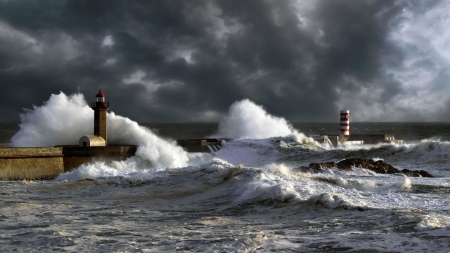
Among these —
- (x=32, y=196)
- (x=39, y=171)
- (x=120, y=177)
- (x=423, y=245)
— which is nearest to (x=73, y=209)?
(x=32, y=196)

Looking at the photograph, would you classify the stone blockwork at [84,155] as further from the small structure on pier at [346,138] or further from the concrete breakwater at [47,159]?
the small structure on pier at [346,138]

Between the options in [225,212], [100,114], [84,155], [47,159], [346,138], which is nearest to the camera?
[225,212]

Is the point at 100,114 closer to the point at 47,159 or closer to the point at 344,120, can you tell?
the point at 47,159

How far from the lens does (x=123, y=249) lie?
4969 mm

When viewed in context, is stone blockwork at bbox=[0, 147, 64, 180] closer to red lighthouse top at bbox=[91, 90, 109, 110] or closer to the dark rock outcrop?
red lighthouse top at bbox=[91, 90, 109, 110]

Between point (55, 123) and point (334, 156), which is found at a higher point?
point (55, 123)

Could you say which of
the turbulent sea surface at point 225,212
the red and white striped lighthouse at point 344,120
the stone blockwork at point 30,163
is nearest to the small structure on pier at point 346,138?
the red and white striped lighthouse at point 344,120

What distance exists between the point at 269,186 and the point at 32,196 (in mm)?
4155

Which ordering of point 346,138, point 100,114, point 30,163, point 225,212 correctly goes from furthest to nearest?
1. point 346,138
2. point 100,114
3. point 30,163
4. point 225,212

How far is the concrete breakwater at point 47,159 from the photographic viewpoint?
12023 millimetres

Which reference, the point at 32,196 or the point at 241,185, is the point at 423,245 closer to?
the point at 241,185

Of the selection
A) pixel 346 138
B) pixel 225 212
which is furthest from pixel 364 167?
pixel 346 138

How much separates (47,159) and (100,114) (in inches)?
95.6

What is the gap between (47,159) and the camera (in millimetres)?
12711
